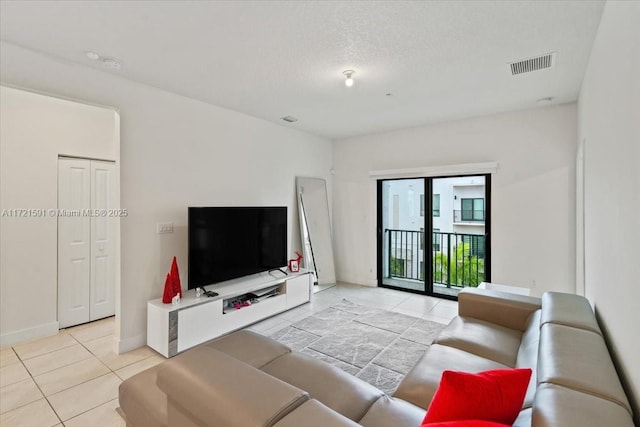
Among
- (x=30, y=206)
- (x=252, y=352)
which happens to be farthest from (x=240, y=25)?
(x=30, y=206)

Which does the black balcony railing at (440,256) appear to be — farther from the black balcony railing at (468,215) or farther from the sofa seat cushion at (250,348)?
the sofa seat cushion at (250,348)

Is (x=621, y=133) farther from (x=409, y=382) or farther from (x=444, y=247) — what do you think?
(x=444, y=247)

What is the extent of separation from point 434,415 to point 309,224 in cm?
420

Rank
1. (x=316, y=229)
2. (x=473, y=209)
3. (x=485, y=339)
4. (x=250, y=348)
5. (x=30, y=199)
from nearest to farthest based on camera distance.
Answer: (x=250, y=348) < (x=485, y=339) < (x=30, y=199) < (x=473, y=209) < (x=316, y=229)

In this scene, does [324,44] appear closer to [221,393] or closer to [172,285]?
[221,393]

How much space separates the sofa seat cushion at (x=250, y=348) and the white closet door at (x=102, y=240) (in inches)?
108

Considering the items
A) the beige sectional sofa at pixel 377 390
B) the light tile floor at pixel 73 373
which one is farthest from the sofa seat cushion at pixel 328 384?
the light tile floor at pixel 73 373

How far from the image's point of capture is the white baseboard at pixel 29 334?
10.0ft

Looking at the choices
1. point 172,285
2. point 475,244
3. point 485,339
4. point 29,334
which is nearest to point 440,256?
point 475,244

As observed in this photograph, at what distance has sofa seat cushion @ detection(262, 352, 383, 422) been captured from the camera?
1.41 meters

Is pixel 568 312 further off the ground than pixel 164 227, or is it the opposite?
pixel 164 227

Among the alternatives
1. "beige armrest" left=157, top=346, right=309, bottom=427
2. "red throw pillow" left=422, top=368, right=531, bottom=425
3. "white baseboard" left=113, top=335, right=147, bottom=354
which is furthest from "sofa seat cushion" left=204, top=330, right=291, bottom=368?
"white baseboard" left=113, top=335, right=147, bottom=354

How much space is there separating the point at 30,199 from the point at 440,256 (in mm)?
5344

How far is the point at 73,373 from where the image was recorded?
2.57 m
